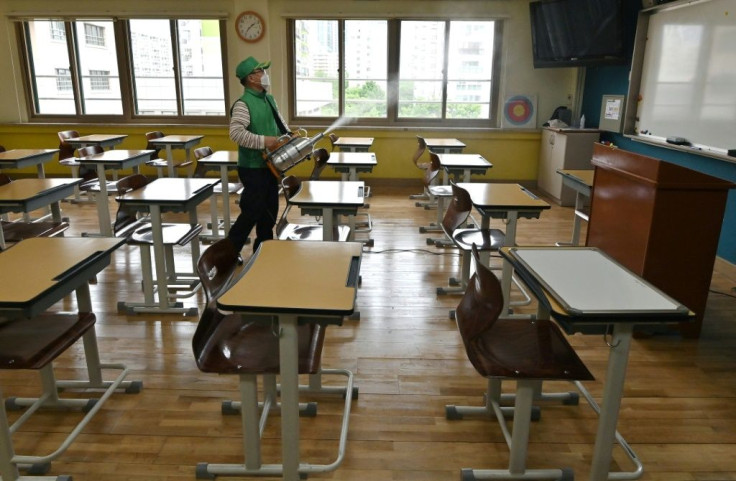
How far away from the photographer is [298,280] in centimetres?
188

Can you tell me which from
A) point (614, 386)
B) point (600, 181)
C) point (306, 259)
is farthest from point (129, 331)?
point (600, 181)

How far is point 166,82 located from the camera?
25.2 ft

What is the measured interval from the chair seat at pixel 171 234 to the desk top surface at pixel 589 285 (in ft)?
6.60

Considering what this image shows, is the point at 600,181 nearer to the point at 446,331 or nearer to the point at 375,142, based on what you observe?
the point at 446,331

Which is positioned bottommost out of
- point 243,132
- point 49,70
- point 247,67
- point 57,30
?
point 243,132

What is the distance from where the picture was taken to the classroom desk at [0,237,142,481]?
176 cm

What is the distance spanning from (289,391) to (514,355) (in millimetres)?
801

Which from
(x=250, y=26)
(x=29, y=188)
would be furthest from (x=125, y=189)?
(x=250, y=26)

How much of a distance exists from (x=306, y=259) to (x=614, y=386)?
1.16 metres

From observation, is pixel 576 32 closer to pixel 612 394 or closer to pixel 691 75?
pixel 691 75

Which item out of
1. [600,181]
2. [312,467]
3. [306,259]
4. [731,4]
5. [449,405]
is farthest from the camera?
[731,4]

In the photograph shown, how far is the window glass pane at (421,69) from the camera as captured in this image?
7.38m

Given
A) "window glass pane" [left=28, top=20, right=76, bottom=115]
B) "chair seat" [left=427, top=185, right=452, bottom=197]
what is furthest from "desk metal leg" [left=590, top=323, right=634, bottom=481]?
"window glass pane" [left=28, top=20, right=76, bottom=115]

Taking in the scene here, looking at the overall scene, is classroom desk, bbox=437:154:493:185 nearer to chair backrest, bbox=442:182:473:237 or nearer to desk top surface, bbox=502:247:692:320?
chair backrest, bbox=442:182:473:237
